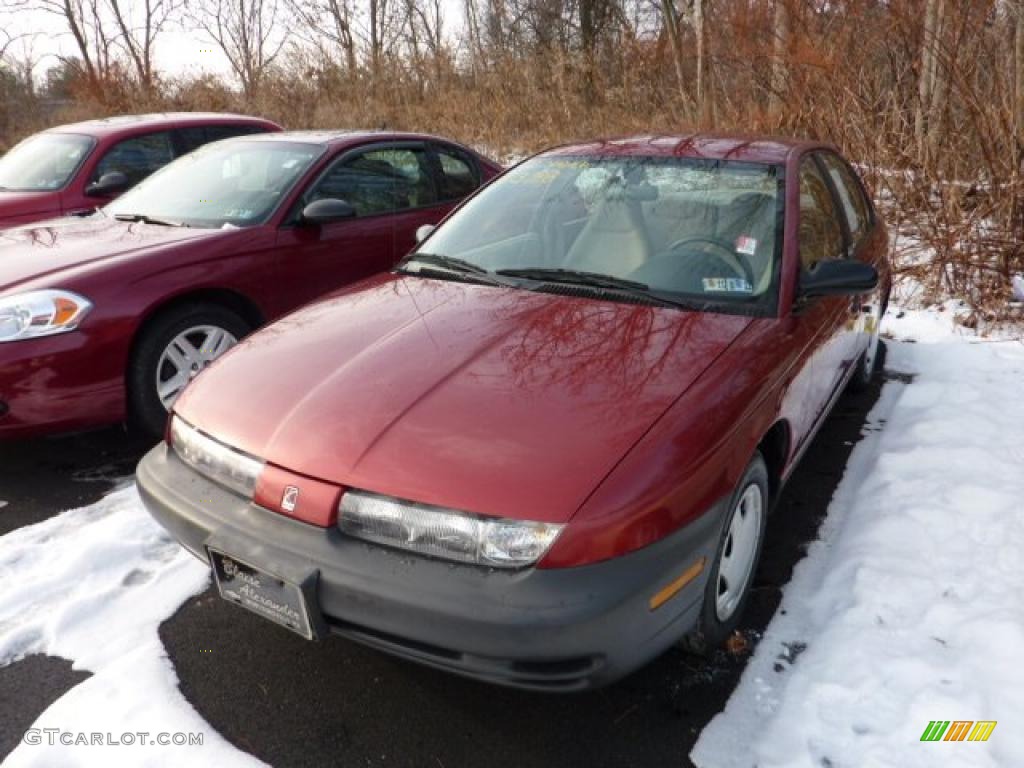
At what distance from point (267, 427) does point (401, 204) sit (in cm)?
302

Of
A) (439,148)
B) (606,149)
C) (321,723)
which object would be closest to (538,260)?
(606,149)

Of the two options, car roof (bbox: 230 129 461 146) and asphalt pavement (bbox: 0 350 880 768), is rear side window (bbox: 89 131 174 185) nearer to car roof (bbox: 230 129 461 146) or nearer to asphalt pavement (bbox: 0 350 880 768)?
car roof (bbox: 230 129 461 146)

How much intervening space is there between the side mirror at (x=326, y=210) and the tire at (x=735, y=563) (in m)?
2.64

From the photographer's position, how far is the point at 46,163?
5980 millimetres

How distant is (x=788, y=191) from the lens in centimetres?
294

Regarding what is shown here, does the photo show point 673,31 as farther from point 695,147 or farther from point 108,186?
point 695,147

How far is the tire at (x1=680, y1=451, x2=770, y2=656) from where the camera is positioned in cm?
215

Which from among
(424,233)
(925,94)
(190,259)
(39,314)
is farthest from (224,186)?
(925,94)

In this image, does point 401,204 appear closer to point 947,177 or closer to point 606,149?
point 606,149

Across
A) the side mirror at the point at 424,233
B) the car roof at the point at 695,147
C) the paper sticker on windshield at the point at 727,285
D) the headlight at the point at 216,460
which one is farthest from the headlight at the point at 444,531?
the car roof at the point at 695,147

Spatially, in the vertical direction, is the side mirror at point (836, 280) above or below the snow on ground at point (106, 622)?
above

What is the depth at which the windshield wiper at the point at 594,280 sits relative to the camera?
2.65m

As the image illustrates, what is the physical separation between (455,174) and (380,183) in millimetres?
679

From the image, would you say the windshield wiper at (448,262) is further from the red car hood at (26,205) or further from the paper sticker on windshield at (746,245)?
the red car hood at (26,205)
